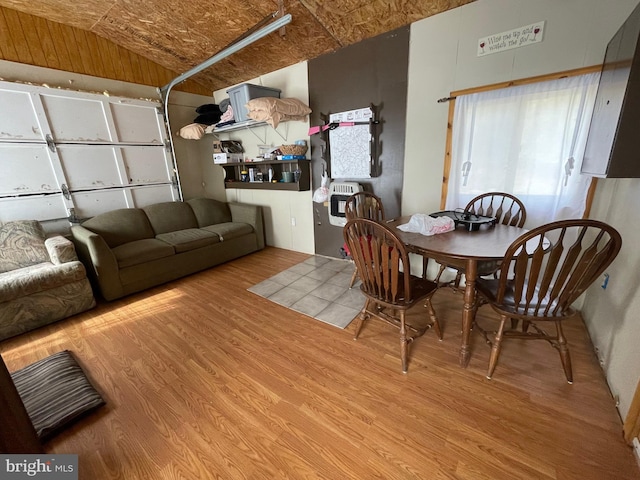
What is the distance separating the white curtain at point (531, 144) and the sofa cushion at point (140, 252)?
306 cm

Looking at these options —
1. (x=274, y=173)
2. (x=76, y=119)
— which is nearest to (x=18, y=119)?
(x=76, y=119)

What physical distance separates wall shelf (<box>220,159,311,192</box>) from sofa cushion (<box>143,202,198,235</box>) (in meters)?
0.83

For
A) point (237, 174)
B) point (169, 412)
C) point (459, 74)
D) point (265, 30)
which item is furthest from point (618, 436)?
point (237, 174)

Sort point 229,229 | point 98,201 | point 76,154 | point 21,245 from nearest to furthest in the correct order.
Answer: point 21,245, point 76,154, point 98,201, point 229,229

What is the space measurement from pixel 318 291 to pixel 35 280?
2323 millimetres

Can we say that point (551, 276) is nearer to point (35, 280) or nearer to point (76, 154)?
point (35, 280)

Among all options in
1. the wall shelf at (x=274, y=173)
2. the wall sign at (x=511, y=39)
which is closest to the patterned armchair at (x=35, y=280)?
the wall shelf at (x=274, y=173)

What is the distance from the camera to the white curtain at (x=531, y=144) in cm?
188

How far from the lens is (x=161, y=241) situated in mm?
3057

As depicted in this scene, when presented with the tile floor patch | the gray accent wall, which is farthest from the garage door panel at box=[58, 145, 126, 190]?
the gray accent wall

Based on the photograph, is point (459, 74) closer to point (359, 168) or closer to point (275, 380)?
point (359, 168)

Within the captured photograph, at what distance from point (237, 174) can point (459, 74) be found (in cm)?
318

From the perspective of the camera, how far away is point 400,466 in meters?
1.12

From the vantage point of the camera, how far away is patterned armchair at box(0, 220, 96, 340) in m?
2.04
